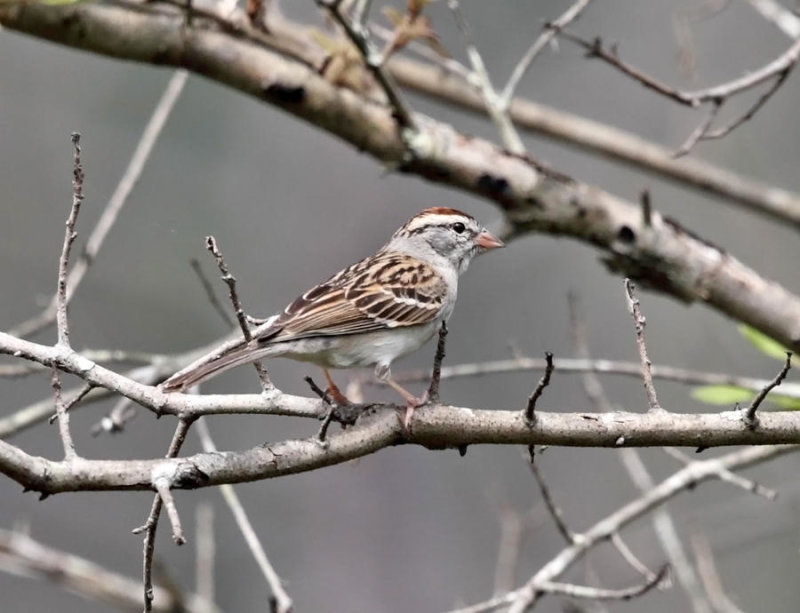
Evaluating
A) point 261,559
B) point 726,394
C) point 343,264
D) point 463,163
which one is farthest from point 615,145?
point 343,264

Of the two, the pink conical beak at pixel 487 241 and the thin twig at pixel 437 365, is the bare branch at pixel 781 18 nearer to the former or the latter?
the pink conical beak at pixel 487 241

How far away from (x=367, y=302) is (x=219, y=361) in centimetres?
114

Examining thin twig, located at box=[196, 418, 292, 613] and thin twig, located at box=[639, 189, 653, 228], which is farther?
thin twig, located at box=[639, 189, 653, 228]

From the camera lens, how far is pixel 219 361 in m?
3.70

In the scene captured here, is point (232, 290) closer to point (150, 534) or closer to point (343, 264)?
point (150, 534)

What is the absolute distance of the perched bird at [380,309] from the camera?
4.15 metres

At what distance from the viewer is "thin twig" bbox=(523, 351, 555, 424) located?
2.78m

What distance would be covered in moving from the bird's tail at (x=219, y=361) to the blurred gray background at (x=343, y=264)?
492cm

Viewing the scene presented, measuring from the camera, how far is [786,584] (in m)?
8.99

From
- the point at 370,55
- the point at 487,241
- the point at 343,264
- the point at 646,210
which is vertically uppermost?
the point at 343,264

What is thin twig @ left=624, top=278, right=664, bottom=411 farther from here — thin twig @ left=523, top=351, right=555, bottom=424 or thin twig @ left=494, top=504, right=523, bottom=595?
thin twig @ left=494, top=504, right=523, bottom=595

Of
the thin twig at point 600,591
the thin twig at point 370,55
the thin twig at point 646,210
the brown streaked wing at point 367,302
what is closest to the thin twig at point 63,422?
the brown streaked wing at point 367,302

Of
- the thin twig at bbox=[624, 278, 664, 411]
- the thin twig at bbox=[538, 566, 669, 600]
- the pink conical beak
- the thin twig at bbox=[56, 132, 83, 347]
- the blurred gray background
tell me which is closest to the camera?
the thin twig at bbox=[56, 132, 83, 347]

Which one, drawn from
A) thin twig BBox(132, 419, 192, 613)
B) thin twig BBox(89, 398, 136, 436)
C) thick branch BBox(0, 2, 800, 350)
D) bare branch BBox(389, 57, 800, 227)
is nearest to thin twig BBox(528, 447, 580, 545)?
thick branch BBox(0, 2, 800, 350)
